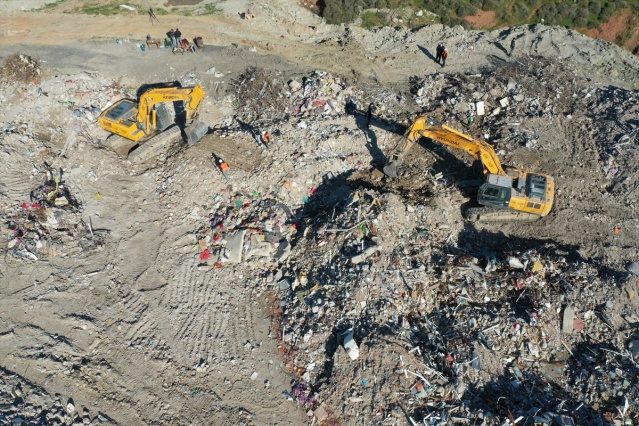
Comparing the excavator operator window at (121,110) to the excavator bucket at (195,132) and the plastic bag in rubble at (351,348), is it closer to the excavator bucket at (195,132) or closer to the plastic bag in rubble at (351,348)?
the excavator bucket at (195,132)

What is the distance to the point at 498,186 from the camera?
14562mm

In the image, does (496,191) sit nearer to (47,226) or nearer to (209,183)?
(209,183)

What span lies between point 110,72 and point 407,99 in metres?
12.6

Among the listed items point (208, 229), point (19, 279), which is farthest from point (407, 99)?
point (19, 279)

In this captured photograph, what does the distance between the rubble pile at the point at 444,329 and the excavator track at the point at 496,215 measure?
1.59 meters

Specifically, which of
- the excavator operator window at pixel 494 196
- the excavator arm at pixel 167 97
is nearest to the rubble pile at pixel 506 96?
the excavator operator window at pixel 494 196

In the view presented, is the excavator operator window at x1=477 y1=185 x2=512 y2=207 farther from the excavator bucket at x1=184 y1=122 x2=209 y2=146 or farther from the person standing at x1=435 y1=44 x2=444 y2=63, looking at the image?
the excavator bucket at x1=184 y1=122 x2=209 y2=146

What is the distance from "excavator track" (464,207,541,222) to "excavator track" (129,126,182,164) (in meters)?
10.9

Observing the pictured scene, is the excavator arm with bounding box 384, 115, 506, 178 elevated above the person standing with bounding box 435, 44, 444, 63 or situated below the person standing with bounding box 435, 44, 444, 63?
below

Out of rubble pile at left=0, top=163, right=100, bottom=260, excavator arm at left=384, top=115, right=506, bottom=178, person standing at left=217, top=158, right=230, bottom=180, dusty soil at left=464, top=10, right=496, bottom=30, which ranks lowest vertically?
rubble pile at left=0, top=163, right=100, bottom=260

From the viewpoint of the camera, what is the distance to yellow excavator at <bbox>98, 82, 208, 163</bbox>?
16812 mm

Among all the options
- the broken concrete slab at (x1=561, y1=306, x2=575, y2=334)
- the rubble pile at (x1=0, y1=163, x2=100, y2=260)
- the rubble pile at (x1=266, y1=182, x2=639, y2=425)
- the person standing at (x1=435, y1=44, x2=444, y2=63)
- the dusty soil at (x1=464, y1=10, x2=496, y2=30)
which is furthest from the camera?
the dusty soil at (x1=464, y1=10, x2=496, y2=30)

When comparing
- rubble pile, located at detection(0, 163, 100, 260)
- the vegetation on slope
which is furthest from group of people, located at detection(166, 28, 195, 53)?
rubble pile, located at detection(0, 163, 100, 260)

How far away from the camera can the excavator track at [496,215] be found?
15.3 meters
